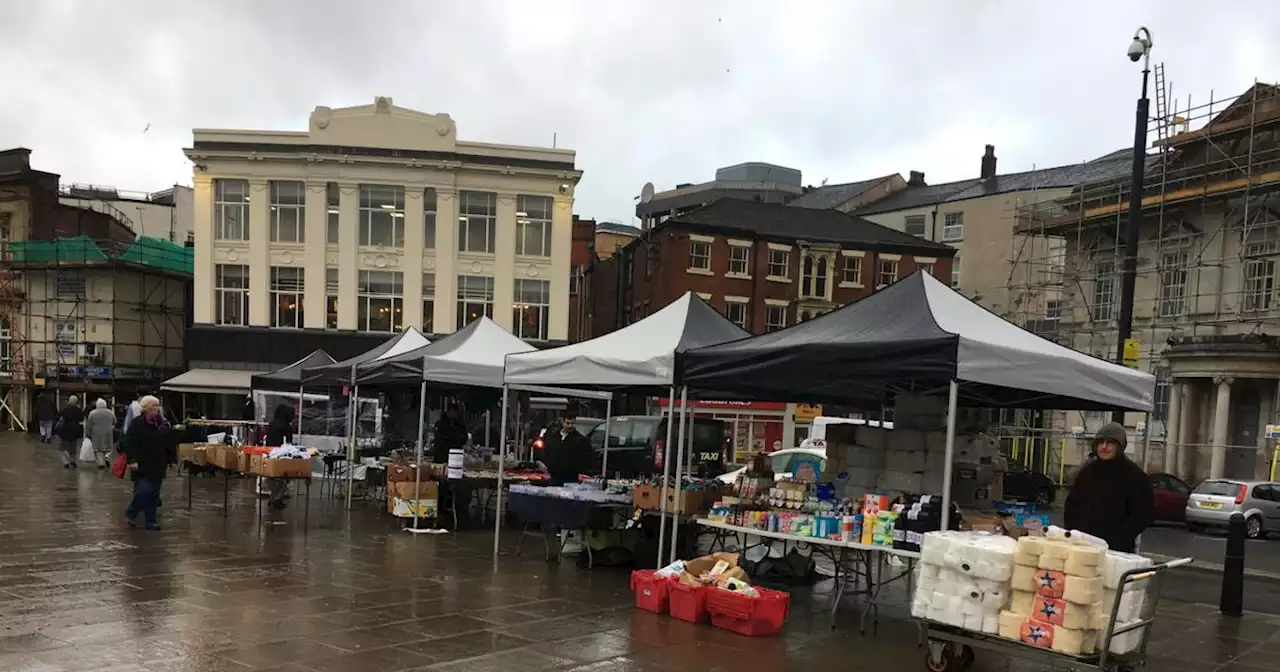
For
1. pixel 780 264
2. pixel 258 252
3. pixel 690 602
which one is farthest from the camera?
pixel 780 264

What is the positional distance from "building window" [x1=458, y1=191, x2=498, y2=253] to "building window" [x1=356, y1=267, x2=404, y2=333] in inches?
101

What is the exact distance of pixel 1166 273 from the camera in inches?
1061

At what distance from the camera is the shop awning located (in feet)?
109

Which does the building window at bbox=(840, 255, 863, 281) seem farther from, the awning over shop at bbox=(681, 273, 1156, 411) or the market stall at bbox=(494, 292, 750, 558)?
the awning over shop at bbox=(681, 273, 1156, 411)

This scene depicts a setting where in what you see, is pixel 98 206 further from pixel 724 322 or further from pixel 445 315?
pixel 724 322

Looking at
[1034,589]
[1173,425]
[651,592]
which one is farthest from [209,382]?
[1034,589]

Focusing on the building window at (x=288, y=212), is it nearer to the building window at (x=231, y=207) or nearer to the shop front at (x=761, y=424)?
the building window at (x=231, y=207)

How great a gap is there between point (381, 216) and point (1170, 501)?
29.0 metres

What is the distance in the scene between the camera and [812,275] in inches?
1575

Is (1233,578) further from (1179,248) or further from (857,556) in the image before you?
(1179,248)

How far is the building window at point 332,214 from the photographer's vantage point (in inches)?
1428

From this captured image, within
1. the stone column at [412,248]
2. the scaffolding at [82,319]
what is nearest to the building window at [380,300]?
the stone column at [412,248]

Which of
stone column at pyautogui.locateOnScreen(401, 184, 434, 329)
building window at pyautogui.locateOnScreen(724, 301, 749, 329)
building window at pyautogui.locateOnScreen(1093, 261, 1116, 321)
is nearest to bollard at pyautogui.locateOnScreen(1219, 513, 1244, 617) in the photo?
building window at pyautogui.locateOnScreen(1093, 261, 1116, 321)

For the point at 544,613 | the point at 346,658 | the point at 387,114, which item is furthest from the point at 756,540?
the point at 387,114
